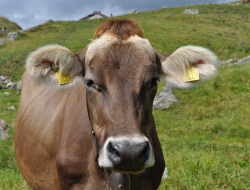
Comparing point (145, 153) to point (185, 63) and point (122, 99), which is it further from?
point (185, 63)

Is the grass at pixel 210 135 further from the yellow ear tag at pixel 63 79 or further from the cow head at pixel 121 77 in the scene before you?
the yellow ear tag at pixel 63 79

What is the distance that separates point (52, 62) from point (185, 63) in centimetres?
156

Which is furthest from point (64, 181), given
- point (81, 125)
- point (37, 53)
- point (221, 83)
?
point (221, 83)

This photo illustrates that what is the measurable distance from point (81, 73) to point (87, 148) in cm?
88

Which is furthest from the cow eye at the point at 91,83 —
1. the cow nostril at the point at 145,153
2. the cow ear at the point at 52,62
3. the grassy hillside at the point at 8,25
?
the grassy hillside at the point at 8,25

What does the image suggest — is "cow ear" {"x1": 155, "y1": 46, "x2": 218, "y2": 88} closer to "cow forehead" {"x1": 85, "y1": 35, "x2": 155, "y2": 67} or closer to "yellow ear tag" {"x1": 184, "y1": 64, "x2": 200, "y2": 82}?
"yellow ear tag" {"x1": 184, "y1": 64, "x2": 200, "y2": 82}

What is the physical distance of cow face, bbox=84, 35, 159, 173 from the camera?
172 centimetres

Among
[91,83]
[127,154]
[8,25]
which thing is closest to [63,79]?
[91,83]

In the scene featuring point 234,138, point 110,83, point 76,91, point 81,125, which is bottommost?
point 234,138

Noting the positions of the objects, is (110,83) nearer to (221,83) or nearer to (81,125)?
(81,125)

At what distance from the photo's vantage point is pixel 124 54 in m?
2.14

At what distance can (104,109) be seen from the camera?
2053 millimetres

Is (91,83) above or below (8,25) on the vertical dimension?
below

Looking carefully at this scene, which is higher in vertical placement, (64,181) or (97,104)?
(97,104)
